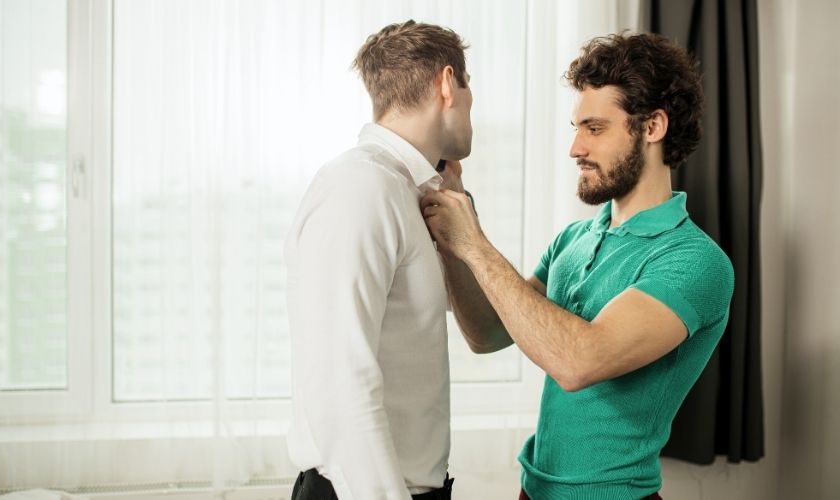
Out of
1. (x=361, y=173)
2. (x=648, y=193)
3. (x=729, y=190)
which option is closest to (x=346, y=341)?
(x=361, y=173)

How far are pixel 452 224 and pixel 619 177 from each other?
461 mm

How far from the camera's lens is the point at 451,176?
165 cm

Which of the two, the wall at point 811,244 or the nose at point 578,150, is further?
the wall at point 811,244

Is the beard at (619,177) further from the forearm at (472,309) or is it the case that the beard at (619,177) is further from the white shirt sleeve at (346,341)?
the white shirt sleeve at (346,341)

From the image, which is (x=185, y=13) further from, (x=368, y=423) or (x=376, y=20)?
(x=368, y=423)

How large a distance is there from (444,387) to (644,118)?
785mm

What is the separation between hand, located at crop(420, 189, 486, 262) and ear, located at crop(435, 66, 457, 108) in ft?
0.64

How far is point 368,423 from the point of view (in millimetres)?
1043

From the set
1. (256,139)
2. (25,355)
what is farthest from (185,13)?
(25,355)

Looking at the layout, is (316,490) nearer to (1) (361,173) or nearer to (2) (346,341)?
(2) (346,341)

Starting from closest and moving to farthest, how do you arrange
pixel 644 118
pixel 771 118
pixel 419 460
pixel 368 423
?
pixel 368 423, pixel 419 460, pixel 644 118, pixel 771 118

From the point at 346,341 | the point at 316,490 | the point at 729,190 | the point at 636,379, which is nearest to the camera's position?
the point at 346,341

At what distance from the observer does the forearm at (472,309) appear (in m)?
1.63

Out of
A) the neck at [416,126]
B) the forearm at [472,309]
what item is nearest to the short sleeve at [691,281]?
the forearm at [472,309]
